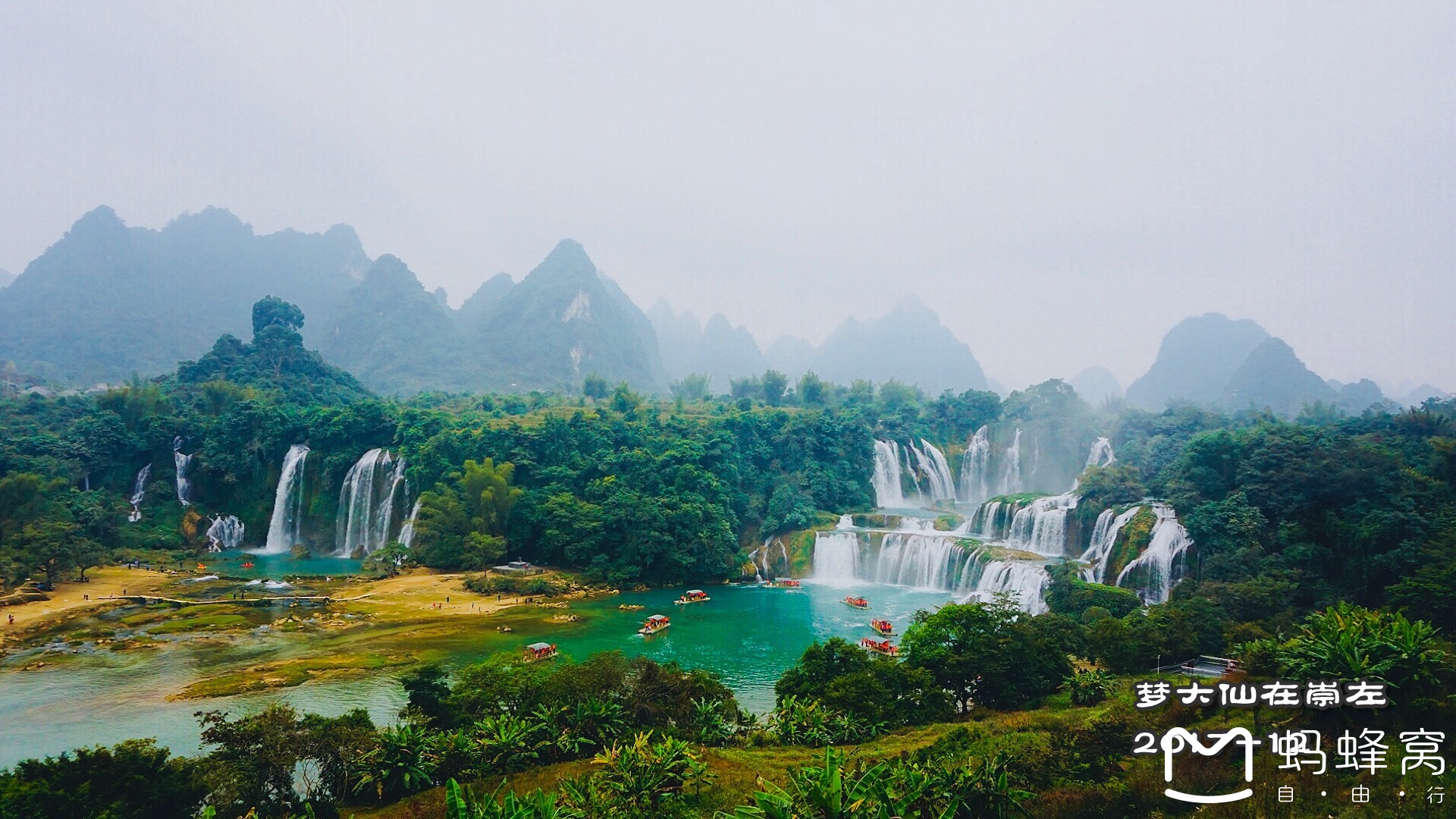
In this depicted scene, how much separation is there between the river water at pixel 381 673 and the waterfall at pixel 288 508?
20944 mm

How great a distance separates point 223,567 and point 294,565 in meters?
3.13

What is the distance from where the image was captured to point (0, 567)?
26344mm

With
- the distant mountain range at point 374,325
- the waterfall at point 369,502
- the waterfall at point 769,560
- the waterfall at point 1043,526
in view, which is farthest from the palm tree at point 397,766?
the distant mountain range at point 374,325

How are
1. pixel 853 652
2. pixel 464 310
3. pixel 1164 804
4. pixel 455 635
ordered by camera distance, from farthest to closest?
pixel 464 310, pixel 455 635, pixel 853 652, pixel 1164 804

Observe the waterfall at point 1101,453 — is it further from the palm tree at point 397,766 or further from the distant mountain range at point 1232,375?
the palm tree at point 397,766

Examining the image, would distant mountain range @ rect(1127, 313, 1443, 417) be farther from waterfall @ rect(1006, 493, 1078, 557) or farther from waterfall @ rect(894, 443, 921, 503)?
waterfall @ rect(1006, 493, 1078, 557)

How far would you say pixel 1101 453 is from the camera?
168ft

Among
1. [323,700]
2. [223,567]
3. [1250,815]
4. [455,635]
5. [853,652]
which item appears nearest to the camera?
[1250,815]

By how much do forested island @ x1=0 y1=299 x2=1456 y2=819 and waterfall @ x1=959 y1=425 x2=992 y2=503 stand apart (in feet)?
0.81

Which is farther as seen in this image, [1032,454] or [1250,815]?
[1032,454]

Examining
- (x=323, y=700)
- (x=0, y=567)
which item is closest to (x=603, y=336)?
(x=0, y=567)

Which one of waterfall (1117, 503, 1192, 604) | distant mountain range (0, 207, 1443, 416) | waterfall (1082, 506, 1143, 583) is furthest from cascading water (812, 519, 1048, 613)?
distant mountain range (0, 207, 1443, 416)

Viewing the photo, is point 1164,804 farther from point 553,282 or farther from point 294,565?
point 553,282

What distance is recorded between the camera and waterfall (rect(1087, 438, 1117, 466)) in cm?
5081
